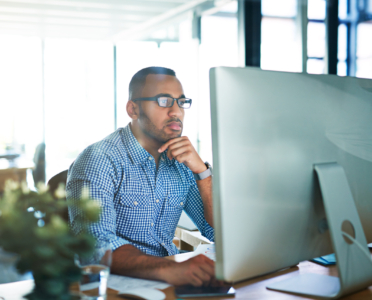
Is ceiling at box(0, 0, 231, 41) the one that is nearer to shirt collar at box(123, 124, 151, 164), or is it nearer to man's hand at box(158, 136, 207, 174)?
shirt collar at box(123, 124, 151, 164)

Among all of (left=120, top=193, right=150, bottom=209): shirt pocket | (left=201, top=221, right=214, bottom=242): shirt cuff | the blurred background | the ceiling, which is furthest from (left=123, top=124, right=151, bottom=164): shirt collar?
the ceiling

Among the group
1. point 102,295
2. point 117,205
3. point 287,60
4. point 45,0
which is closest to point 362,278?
point 102,295

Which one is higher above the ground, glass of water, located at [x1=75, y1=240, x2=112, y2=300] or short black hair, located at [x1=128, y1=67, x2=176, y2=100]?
short black hair, located at [x1=128, y1=67, x2=176, y2=100]

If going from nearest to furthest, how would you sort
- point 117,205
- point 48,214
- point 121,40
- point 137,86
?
point 48,214, point 117,205, point 137,86, point 121,40

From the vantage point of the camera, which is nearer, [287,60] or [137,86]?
[137,86]

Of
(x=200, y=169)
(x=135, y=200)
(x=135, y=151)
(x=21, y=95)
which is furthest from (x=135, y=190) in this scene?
(x=21, y=95)

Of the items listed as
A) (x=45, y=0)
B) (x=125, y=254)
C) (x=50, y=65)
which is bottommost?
(x=125, y=254)

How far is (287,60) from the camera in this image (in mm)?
4359

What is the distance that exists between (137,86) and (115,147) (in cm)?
34

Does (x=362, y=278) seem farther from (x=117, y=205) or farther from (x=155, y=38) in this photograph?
(x=155, y=38)

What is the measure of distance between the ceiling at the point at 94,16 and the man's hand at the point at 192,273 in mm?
4166

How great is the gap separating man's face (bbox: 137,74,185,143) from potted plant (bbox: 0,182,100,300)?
85 centimetres

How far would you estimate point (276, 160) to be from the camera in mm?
720

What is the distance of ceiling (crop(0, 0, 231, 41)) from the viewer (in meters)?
4.32
